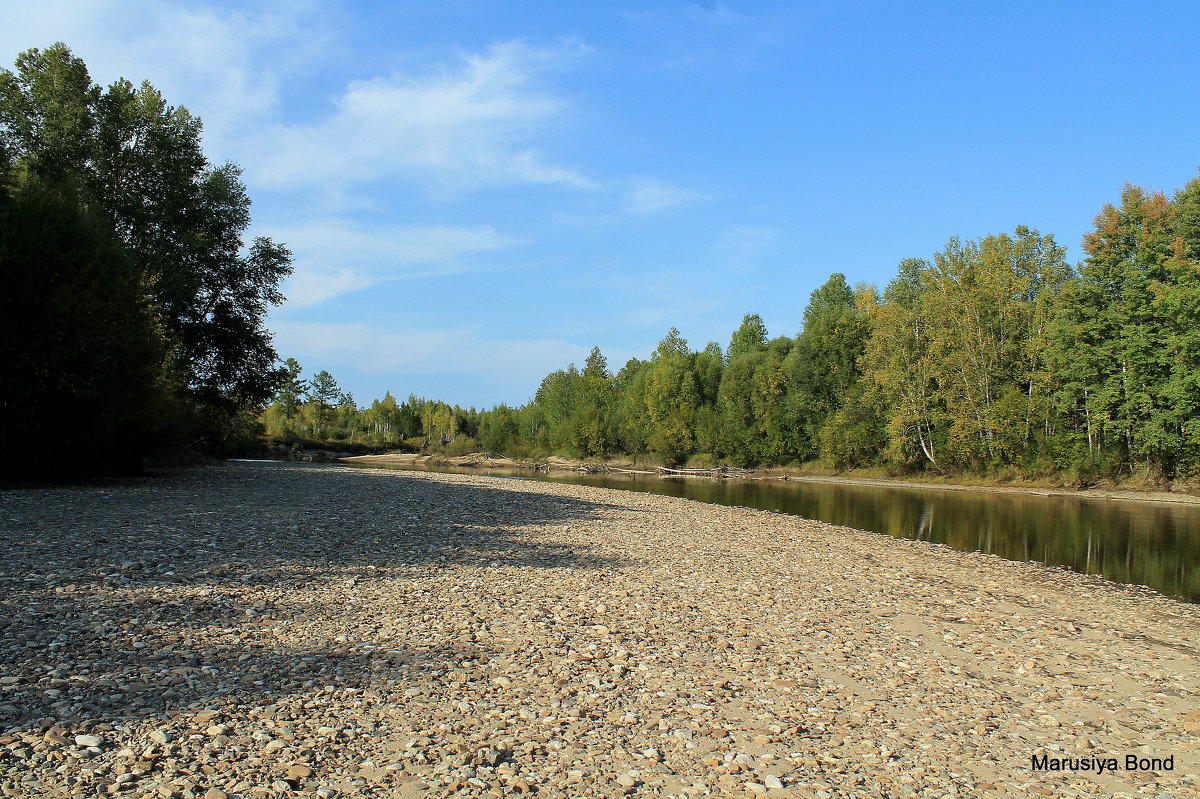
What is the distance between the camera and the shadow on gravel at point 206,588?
22.4 feet

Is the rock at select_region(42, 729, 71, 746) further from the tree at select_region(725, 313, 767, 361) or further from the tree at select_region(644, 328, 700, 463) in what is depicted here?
the tree at select_region(725, 313, 767, 361)

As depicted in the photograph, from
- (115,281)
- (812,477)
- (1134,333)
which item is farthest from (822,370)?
(115,281)

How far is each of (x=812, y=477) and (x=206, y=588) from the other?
61.6 m

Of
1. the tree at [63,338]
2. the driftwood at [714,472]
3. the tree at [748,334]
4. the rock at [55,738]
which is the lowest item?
the driftwood at [714,472]

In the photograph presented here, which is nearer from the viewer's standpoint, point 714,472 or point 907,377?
point 907,377

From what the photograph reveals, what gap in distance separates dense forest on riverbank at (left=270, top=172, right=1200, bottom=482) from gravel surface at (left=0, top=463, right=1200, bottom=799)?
33104 mm

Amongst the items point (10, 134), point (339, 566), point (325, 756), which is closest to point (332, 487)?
point (339, 566)

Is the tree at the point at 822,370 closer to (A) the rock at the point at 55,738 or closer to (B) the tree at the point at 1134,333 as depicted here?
(B) the tree at the point at 1134,333

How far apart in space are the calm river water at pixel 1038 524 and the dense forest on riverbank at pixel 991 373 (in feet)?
22.0

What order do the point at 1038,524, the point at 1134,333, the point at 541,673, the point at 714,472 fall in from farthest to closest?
the point at 714,472
the point at 1134,333
the point at 1038,524
the point at 541,673

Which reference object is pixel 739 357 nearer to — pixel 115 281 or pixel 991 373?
pixel 991 373

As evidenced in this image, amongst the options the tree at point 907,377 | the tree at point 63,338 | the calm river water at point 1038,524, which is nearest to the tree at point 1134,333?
the calm river water at point 1038,524

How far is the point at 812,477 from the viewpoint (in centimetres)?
6550

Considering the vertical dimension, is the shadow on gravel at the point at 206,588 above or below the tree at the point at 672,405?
below
